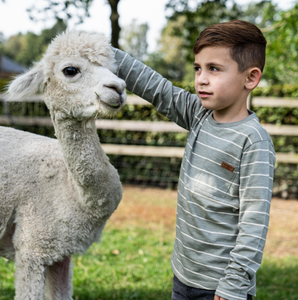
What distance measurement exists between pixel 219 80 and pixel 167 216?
444cm

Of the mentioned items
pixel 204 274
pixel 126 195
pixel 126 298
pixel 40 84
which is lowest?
pixel 126 195

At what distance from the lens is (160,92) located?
1.89 metres

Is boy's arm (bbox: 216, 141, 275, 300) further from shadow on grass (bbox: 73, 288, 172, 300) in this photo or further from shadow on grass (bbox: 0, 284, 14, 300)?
shadow on grass (bbox: 0, 284, 14, 300)

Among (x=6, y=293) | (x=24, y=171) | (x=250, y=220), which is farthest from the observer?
(x=6, y=293)

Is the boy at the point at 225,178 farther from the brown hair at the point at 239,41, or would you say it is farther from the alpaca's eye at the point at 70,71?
the alpaca's eye at the point at 70,71

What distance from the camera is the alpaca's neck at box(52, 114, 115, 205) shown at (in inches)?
73.1

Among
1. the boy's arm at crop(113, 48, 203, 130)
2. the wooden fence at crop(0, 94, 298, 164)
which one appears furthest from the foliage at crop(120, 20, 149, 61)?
the boy's arm at crop(113, 48, 203, 130)

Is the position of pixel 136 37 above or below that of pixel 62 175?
above

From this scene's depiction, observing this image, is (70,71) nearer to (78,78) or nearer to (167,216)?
(78,78)

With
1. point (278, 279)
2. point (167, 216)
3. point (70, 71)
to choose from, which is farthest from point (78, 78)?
point (167, 216)

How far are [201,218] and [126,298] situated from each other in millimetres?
1816

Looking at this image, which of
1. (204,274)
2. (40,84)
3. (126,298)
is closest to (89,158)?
(40,84)

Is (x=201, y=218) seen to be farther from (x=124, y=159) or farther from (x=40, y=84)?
(x=124, y=159)

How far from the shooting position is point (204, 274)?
1.60 metres
